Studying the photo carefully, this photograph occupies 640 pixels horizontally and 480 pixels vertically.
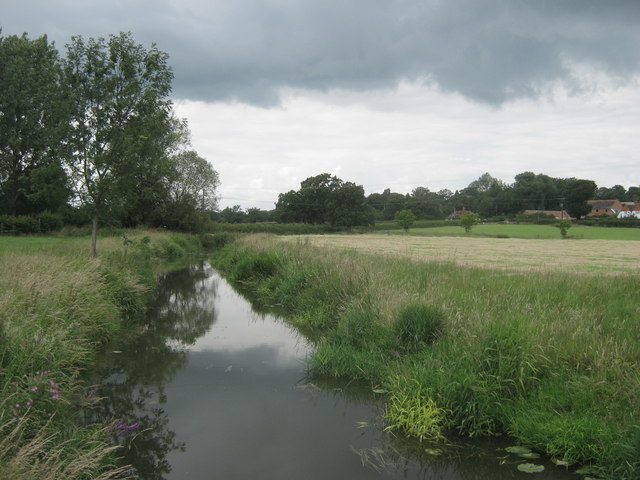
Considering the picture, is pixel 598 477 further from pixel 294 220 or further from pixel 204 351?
pixel 294 220

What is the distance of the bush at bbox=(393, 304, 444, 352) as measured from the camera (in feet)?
25.4

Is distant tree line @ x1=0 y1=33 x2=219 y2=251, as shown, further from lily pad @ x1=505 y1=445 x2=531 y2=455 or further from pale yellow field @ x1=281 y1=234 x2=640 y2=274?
lily pad @ x1=505 y1=445 x2=531 y2=455

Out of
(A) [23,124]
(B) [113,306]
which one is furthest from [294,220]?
(B) [113,306]

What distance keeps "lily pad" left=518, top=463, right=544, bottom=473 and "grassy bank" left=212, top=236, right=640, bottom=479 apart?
0.26 meters

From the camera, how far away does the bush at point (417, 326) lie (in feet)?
25.4

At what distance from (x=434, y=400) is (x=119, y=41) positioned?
16423 millimetres

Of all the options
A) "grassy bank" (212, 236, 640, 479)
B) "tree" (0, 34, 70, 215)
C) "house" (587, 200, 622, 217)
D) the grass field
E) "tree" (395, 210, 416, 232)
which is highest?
"tree" (0, 34, 70, 215)

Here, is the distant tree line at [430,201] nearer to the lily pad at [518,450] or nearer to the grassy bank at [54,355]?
the grassy bank at [54,355]

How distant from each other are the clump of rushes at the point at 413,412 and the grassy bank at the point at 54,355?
3.29 metres

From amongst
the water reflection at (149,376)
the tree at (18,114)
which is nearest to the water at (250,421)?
the water reflection at (149,376)

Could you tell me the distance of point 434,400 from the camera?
19.9 ft

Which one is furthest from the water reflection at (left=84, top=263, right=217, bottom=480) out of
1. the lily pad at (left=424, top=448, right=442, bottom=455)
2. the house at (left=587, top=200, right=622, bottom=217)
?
the house at (left=587, top=200, right=622, bottom=217)

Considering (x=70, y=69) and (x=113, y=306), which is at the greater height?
(x=70, y=69)

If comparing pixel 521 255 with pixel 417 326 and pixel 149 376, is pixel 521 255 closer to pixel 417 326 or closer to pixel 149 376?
pixel 417 326
